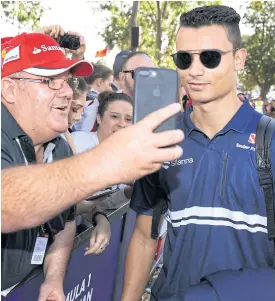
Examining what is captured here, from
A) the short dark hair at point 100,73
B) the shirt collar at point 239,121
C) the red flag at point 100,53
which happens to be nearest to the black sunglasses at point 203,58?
the shirt collar at point 239,121

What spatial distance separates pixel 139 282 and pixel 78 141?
6.92 feet

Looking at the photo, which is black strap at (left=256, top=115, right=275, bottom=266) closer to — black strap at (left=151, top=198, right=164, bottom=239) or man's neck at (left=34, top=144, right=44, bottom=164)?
black strap at (left=151, top=198, right=164, bottom=239)

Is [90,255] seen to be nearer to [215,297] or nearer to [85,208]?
[85,208]

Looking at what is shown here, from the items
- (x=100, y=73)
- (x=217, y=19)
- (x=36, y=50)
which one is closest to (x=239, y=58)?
(x=217, y=19)

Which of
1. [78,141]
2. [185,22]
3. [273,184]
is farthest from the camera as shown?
[78,141]

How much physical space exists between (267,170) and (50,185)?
1.15 meters

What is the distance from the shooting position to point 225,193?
7.93 ft

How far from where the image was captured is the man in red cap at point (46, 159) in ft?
4.94

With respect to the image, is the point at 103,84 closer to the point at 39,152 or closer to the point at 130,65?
the point at 130,65

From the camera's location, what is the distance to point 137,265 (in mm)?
2754

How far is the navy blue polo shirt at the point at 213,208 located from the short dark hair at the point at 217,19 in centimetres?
35

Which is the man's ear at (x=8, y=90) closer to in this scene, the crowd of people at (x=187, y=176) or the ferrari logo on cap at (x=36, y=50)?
the crowd of people at (x=187, y=176)

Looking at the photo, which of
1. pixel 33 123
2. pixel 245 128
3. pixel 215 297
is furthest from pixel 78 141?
pixel 215 297

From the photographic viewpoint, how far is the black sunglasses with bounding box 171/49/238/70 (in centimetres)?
254
